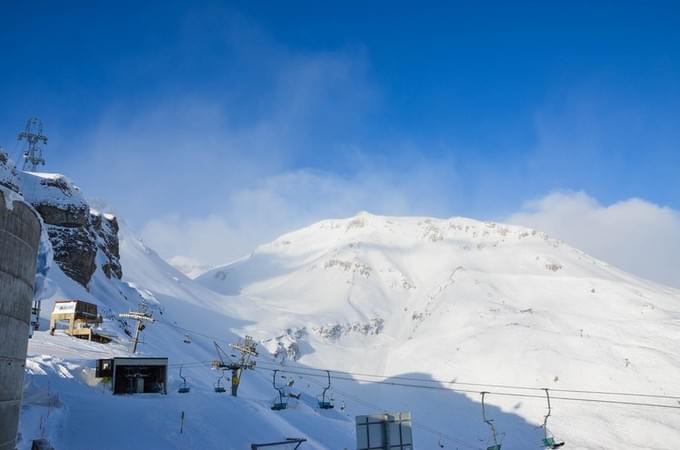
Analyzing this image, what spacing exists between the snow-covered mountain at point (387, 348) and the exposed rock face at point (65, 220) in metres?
2.25

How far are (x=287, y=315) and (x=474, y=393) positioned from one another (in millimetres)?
67387

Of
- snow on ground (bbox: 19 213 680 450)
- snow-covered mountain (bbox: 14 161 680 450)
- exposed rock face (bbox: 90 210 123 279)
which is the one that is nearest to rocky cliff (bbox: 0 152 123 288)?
snow-covered mountain (bbox: 14 161 680 450)

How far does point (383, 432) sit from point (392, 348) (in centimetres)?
11613

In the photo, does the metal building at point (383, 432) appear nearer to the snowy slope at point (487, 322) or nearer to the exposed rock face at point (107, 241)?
the snowy slope at point (487, 322)

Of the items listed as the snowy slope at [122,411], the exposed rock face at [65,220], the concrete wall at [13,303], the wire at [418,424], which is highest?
the exposed rock face at [65,220]

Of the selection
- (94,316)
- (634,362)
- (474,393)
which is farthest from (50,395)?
(634,362)

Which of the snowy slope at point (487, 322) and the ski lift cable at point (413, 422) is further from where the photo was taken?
the snowy slope at point (487, 322)

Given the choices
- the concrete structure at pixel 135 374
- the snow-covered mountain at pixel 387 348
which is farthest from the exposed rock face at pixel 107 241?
the concrete structure at pixel 135 374

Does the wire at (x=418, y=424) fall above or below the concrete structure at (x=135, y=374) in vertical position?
below

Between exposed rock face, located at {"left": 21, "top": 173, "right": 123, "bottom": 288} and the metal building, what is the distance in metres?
76.3

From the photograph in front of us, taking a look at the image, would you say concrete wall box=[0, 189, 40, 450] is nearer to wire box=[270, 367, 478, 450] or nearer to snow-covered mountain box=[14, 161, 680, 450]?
snow-covered mountain box=[14, 161, 680, 450]

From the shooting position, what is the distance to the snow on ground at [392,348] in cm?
3294

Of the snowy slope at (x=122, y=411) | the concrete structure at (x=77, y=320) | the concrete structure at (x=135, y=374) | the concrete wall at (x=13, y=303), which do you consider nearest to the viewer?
the concrete wall at (x=13, y=303)

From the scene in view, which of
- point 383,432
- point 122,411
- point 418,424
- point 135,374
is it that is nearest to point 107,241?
point 418,424
